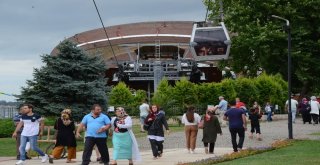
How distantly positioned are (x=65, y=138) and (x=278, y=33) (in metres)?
28.7

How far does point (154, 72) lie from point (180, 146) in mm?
41993

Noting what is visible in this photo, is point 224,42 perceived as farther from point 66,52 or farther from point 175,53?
point 175,53

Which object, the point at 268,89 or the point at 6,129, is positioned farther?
the point at 268,89

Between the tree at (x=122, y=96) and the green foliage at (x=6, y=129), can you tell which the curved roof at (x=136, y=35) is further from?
the green foliage at (x=6, y=129)

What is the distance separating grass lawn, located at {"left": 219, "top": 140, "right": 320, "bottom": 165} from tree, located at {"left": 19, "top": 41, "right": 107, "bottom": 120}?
10.1 meters

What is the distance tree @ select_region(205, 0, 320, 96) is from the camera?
4444 centimetres

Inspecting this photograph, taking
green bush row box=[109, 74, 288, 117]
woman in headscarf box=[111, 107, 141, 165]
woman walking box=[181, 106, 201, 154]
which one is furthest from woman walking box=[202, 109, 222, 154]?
green bush row box=[109, 74, 288, 117]

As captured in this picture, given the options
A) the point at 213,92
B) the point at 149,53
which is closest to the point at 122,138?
the point at 213,92

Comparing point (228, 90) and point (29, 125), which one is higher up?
point (228, 90)

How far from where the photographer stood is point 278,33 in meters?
43.8

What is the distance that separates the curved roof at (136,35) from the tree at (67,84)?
1883 inches

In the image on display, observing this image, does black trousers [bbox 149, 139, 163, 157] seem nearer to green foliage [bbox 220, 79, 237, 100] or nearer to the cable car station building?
green foliage [bbox 220, 79, 237, 100]

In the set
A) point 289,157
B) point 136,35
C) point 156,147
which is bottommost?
point 289,157

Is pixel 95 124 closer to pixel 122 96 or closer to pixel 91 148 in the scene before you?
pixel 91 148
